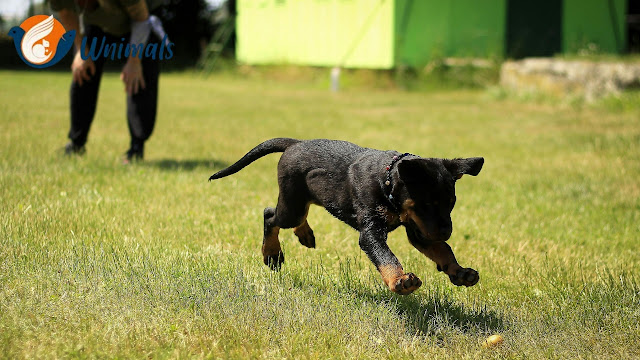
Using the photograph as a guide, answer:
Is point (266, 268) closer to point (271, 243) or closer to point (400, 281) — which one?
point (271, 243)

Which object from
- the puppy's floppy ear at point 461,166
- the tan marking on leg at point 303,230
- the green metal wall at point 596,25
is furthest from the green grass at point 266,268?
the green metal wall at point 596,25

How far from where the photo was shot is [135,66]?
734 centimetres

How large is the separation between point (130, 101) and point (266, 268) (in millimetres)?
3869

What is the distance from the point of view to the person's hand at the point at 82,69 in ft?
24.8

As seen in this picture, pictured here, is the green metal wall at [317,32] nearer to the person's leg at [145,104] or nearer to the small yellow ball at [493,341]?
the person's leg at [145,104]

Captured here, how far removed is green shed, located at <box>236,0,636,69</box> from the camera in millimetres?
19406

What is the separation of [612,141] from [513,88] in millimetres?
6532

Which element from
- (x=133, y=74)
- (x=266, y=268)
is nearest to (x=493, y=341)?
(x=266, y=268)

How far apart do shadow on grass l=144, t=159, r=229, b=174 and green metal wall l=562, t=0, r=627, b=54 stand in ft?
46.9

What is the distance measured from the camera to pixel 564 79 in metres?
14.9

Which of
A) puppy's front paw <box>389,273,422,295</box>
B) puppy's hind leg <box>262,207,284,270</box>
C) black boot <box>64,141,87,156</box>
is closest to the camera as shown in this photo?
puppy's front paw <box>389,273,422,295</box>

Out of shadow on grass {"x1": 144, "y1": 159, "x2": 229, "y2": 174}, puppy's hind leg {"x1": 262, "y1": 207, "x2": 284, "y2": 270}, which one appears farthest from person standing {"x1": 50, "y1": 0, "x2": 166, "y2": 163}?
puppy's hind leg {"x1": 262, "y1": 207, "x2": 284, "y2": 270}

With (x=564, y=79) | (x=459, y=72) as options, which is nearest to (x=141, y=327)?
(x=564, y=79)

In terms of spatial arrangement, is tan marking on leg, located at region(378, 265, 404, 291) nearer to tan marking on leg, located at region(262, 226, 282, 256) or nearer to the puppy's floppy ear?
the puppy's floppy ear
